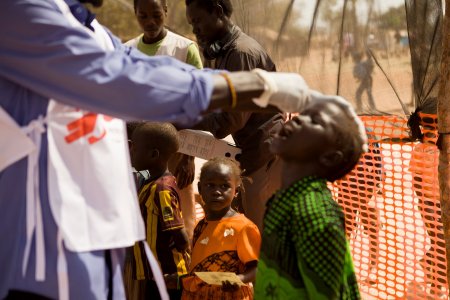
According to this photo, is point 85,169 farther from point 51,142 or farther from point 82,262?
point 82,262

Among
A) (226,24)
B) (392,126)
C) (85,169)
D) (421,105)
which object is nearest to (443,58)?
(421,105)

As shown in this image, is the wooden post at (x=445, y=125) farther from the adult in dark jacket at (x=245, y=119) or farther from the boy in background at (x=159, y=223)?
the boy in background at (x=159, y=223)

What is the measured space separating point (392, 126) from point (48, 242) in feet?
10.2

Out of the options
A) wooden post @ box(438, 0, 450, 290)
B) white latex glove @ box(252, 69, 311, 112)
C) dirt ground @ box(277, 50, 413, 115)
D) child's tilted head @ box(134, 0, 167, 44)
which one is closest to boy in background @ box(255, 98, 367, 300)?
white latex glove @ box(252, 69, 311, 112)

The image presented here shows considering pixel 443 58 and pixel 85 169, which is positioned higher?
pixel 443 58

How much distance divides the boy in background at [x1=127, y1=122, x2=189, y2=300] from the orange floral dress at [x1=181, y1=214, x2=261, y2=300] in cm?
13

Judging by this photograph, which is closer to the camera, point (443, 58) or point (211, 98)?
point (211, 98)

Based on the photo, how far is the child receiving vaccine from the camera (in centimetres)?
359

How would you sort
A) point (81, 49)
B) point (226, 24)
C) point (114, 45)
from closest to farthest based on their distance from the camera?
point (81, 49) → point (114, 45) → point (226, 24)

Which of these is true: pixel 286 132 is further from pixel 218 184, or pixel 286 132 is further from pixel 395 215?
pixel 395 215

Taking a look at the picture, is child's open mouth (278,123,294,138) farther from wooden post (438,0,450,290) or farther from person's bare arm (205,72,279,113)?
wooden post (438,0,450,290)

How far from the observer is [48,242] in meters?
2.15

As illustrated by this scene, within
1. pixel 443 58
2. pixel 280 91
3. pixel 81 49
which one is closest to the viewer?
pixel 81 49

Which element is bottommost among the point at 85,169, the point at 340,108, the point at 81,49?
the point at 85,169
